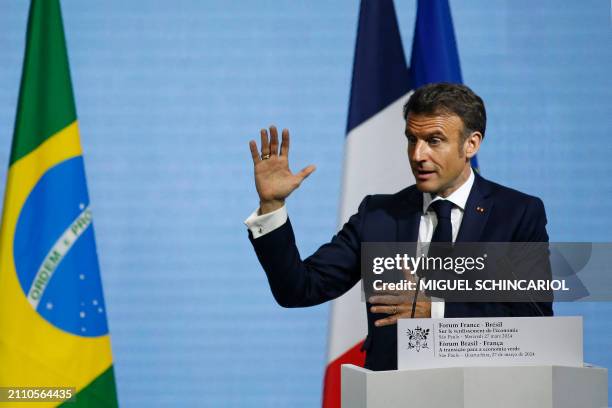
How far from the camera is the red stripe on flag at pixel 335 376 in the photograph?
306cm

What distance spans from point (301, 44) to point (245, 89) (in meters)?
0.34

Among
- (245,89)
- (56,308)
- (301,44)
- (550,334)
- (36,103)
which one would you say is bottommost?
(550,334)

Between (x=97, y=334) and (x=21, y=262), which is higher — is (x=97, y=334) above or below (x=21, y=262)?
below

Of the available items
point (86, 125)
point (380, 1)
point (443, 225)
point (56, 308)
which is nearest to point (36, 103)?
point (86, 125)

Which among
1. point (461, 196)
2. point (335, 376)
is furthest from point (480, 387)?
point (335, 376)

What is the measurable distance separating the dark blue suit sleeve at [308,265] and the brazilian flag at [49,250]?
138 cm

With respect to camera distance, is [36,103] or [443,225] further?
[36,103]

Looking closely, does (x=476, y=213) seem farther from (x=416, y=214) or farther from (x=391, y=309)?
(x=391, y=309)

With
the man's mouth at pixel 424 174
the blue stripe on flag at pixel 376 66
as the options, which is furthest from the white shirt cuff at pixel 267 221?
the blue stripe on flag at pixel 376 66

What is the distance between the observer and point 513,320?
139 centimetres

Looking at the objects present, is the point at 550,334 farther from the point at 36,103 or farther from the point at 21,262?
the point at 36,103

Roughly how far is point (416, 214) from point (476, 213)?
15cm

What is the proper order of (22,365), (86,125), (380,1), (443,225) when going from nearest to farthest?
(443,225)
(22,365)
(380,1)
(86,125)

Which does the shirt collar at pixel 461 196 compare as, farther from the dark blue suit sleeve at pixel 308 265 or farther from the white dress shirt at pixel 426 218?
the dark blue suit sleeve at pixel 308 265
